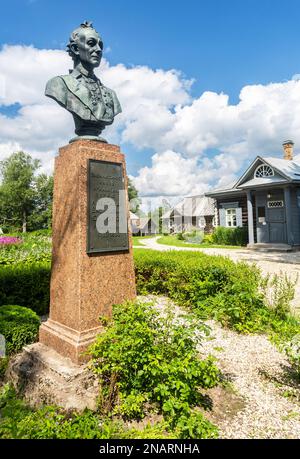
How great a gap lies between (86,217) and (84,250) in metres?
0.43

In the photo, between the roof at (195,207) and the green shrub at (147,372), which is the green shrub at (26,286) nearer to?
the green shrub at (147,372)

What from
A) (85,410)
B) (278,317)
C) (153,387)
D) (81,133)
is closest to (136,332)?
(153,387)

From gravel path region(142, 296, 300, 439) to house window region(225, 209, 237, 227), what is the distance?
56.8 feet

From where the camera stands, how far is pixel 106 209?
3.90 metres

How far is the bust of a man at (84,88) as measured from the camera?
3887mm

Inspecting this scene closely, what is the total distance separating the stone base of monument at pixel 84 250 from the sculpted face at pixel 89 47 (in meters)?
1.19

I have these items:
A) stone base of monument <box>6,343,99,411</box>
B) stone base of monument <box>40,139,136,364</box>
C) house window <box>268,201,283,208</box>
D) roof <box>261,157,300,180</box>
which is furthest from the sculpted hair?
house window <box>268,201,283,208</box>

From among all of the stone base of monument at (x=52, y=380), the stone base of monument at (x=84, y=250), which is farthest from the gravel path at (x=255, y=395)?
the stone base of monument at (x=52, y=380)

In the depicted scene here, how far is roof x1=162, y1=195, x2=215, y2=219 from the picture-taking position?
107ft

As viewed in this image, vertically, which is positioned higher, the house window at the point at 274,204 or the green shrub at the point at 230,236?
the house window at the point at 274,204

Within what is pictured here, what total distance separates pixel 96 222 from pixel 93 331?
138 cm

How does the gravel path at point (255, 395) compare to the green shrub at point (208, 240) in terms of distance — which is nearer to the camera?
the gravel path at point (255, 395)

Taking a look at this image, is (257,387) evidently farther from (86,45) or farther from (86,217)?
(86,45)

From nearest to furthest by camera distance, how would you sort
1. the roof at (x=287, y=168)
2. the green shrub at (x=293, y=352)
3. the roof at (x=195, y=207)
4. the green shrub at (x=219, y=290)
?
1. the green shrub at (x=293, y=352)
2. the green shrub at (x=219, y=290)
3. the roof at (x=287, y=168)
4. the roof at (x=195, y=207)
